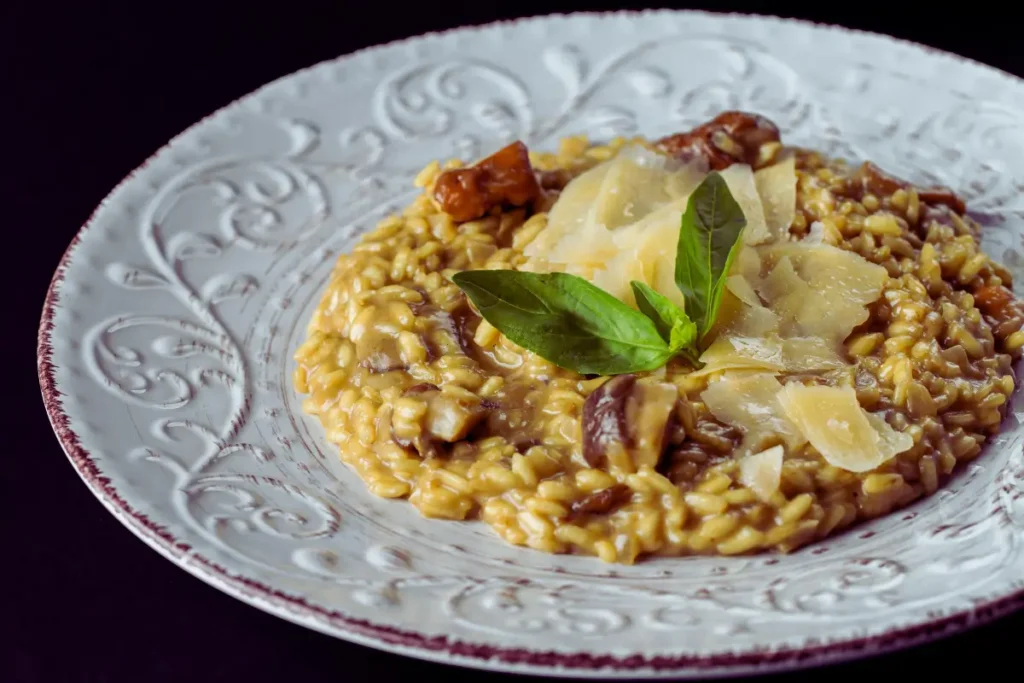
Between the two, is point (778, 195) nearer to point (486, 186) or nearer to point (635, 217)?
Answer: point (635, 217)

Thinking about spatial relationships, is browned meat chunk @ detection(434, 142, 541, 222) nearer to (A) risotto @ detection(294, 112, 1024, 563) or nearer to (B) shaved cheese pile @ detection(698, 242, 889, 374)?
(A) risotto @ detection(294, 112, 1024, 563)

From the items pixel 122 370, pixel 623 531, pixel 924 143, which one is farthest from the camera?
pixel 924 143

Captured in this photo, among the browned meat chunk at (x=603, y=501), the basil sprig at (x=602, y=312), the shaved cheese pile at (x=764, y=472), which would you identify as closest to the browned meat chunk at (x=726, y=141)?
the basil sprig at (x=602, y=312)

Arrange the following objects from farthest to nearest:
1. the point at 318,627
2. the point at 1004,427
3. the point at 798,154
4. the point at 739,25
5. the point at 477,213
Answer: the point at 739,25, the point at 798,154, the point at 477,213, the point at 1004,427, the point at 318,627

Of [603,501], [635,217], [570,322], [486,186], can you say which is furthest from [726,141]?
[603,501]

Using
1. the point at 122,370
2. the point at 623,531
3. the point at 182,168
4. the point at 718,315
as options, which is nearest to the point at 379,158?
the point at 182,168

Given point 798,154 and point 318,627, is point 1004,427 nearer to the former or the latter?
point 798,154

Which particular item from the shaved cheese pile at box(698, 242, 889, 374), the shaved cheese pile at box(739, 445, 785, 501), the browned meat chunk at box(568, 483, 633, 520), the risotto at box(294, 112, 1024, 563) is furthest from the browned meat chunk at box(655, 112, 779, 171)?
the browned meat chunk at box(568, 483, 633, 520)
